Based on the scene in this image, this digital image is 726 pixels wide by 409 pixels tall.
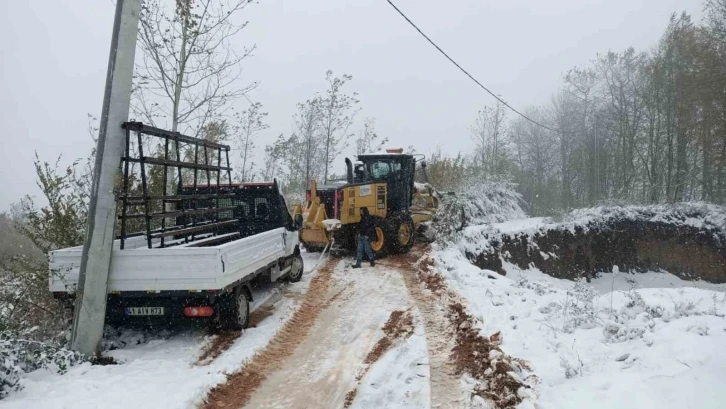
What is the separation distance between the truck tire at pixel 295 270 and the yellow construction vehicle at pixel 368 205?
219cm

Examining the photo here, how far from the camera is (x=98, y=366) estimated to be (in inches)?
183

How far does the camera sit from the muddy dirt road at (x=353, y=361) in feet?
13.9

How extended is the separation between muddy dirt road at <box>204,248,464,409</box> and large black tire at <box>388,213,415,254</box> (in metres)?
4.44

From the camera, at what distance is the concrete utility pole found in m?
4.89

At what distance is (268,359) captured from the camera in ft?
17.4

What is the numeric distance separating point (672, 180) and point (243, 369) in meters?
29.1

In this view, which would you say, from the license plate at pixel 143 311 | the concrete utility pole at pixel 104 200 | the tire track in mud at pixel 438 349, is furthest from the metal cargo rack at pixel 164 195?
the tire track in mud at pixel 438 349

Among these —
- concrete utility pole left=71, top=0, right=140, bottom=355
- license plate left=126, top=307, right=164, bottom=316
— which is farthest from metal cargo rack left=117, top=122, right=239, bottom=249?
license plate left=126, top=307, right=164, bottom=316

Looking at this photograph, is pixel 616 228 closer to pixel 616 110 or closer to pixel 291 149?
pixel 616 110

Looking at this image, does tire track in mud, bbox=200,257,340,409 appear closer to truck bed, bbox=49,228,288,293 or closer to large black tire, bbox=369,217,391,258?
truck bed, bbox=49,228,288,293

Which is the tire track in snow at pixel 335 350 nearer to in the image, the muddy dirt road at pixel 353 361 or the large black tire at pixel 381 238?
the muddy dirt road at pixel 353 361

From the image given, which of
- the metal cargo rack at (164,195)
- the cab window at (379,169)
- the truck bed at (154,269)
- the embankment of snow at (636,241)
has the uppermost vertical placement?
the cab window at (379,169)

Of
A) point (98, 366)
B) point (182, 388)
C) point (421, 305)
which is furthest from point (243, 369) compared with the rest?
point (421, 305)

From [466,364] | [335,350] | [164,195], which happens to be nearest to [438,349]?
[466,364]
